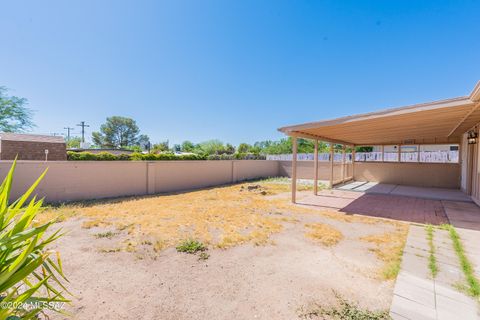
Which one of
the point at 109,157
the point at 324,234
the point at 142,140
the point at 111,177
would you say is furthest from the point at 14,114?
the point at 142,140

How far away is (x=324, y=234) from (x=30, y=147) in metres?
19.5

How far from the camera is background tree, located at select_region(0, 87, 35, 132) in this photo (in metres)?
18.4

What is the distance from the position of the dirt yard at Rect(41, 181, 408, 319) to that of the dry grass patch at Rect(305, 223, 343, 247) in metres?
0.02

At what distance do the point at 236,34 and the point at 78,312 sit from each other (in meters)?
11.8

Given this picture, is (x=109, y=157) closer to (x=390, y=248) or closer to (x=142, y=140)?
(x=390, y=248)

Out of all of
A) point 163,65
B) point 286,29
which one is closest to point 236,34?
point 286,29

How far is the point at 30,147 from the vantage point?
568 inches

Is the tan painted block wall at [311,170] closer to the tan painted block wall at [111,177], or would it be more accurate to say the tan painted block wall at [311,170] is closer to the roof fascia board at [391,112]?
the tan painted block wall at [111,177]

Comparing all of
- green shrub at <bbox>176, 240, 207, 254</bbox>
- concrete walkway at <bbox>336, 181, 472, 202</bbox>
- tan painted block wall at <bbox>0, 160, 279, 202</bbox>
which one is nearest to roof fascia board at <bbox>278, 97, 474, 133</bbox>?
green shrub at <bbox>176, 240, 207, 254</bbox>

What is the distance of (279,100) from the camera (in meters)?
21.9

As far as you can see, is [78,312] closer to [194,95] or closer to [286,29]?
[286,29]

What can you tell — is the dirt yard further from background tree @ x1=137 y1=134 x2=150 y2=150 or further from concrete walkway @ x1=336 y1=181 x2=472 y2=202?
background tree @ x1=137 y1=134 x2=150 y2=150

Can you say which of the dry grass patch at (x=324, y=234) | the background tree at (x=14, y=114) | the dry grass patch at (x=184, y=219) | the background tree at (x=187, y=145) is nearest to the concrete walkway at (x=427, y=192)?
the dry grass patch at (x=184, y=219)

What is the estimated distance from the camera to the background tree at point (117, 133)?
48.7 metres
